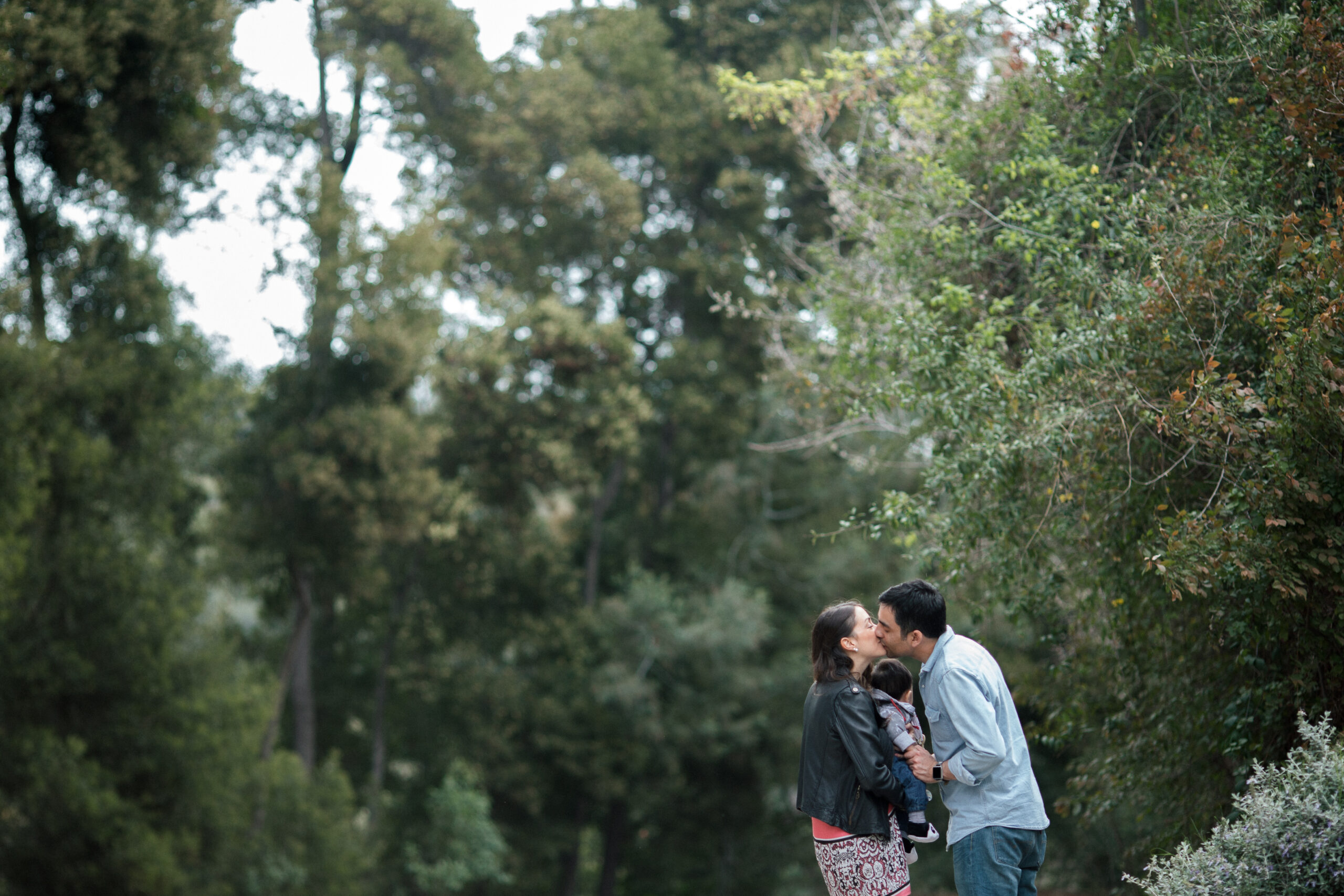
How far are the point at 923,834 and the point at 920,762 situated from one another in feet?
0.97

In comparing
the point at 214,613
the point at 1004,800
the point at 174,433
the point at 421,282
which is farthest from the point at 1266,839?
the point at 214,613

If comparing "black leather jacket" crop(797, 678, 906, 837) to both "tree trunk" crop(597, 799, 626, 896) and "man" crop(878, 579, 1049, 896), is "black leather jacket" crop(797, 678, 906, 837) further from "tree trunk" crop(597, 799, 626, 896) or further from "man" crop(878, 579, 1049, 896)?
"tree trunk" crop(597, 799, 626, 896)

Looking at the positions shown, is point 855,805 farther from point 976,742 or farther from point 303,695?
point 303,695

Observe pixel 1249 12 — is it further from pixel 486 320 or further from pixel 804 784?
pixel 486 320

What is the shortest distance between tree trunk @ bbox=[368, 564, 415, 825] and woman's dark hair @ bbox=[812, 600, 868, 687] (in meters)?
17.5

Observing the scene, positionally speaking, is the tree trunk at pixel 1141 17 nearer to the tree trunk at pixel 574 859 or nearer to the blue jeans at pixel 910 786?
the blue jeans at pixel 910 786

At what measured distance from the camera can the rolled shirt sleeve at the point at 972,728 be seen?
3.49 m

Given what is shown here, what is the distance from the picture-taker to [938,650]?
12.2ft

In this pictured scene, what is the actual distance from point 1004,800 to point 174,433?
43.7 ft

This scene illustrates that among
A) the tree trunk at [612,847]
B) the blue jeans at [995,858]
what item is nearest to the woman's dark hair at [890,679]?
the blue jeans at [995,858]

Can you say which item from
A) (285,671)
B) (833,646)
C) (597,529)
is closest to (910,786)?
(833,646)

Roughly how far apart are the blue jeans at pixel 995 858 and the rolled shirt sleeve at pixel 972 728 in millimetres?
180

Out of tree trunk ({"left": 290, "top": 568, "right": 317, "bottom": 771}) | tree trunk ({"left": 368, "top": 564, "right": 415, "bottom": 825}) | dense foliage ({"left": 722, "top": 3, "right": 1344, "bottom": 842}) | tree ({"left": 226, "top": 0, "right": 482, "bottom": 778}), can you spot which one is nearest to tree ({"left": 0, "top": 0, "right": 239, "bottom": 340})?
tree ({"left": 226, "top": 0, "right": 482, "bottom": 778})

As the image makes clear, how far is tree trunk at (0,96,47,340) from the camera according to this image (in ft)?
40.8
